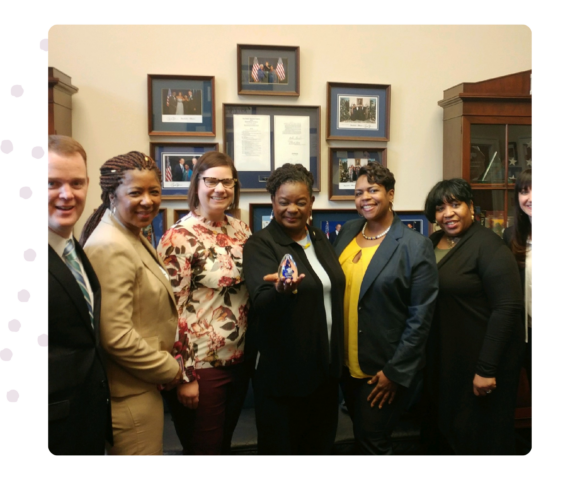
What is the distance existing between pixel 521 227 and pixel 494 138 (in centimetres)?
58

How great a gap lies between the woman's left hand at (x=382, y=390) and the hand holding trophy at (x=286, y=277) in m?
0.46

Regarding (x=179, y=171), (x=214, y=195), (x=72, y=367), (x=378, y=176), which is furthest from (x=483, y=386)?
(x=179, y=171)

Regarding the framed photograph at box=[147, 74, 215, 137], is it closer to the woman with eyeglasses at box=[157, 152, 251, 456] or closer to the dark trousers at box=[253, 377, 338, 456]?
the woman with eyeglasses at box=[157, 152, 251, 456]

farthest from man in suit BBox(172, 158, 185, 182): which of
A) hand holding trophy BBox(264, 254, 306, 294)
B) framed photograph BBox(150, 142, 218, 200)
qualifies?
hand holding trophy BBox(264, 254, 306, 294)

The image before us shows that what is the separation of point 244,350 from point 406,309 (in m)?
0.56

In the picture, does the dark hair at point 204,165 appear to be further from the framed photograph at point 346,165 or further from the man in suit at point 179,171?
the framed photograph at point 346,165

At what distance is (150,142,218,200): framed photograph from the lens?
76.2 inches

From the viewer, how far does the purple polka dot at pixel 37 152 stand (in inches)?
35.4

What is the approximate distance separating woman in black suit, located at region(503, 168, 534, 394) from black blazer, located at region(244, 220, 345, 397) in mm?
652

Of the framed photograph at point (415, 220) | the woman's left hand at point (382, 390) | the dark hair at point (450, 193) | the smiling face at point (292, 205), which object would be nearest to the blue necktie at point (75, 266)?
the smiling face at point (292, 205)

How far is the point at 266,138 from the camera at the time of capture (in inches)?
78.7

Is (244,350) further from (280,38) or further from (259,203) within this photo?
(280,38)

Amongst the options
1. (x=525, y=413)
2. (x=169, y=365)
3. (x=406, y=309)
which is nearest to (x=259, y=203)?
(x=406, y=309)

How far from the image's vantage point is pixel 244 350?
54.8 inches
